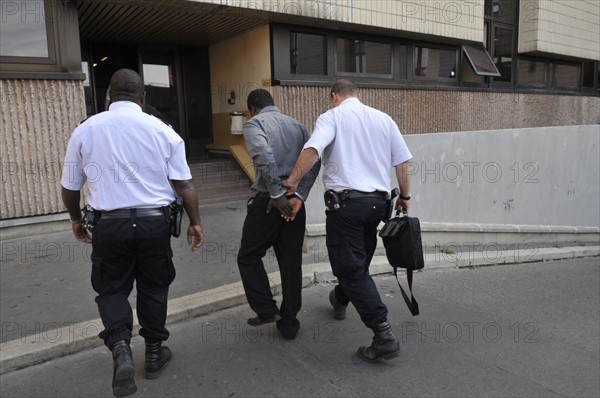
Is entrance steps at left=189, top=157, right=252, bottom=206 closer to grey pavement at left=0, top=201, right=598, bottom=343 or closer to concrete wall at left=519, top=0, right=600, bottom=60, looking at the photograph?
grey pavement at left=0, top=201, right=598, bottom=343

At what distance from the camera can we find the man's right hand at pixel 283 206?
10.9 feet

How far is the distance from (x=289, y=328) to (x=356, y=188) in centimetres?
123

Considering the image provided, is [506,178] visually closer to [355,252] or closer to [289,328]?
[355,252]

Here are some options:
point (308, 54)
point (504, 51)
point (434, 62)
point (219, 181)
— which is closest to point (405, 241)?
point (219, 181)

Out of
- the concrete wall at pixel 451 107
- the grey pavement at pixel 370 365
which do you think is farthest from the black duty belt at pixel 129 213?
the concrete wall at pixel 451 107

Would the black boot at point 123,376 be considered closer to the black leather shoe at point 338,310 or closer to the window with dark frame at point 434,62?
the black leather shoe at point 338,310

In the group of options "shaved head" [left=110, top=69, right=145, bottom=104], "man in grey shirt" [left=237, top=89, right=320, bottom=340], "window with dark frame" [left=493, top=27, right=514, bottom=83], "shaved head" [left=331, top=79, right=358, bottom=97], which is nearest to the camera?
"shaved head" [left=110, top=69, right=145, bottom=104]

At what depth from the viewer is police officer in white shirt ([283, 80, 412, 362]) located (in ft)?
10.7

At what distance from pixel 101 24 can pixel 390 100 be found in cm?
593

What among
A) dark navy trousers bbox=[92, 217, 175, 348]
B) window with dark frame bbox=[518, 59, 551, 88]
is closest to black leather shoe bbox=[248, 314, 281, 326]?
dark navy trousers bbox=[92, 217, 175, 348]

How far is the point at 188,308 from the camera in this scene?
4.04 metres

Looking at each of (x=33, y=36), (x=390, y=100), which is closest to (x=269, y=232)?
(x=33, y=36)

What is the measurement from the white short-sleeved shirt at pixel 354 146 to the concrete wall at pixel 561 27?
11773mm

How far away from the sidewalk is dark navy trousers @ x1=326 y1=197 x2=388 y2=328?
4.55ft
